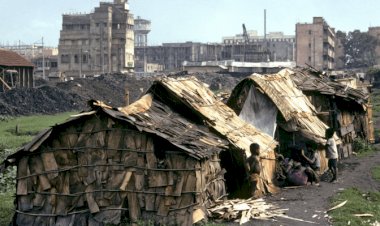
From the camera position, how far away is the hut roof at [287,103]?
21.5 meters

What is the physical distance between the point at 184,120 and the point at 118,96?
43399mm

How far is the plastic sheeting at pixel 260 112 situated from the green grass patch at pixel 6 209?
836 cm

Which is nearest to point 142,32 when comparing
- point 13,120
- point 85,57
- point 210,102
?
point 85,57

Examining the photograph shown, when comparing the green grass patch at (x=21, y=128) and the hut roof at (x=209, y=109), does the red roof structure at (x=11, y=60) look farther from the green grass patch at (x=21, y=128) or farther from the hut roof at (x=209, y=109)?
the hut roof at (x=209, y=109)

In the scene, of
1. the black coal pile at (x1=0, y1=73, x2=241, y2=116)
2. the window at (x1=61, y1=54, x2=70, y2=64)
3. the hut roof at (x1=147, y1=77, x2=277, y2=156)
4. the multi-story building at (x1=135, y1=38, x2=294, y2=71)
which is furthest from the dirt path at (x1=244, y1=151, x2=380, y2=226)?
the window at (x1=61, y1=54, x2=70, y2=64)

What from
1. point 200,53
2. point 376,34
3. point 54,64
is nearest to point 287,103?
point 54,64

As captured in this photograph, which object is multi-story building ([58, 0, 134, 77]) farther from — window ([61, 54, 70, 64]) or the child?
the child

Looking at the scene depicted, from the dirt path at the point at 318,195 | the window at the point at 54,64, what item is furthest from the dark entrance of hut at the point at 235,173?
the window at the point at 54,64

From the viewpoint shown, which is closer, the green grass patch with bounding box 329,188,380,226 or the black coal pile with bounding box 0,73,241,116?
the green grass patch with bounding box 329,188,380,226

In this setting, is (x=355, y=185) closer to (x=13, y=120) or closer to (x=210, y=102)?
(x=210, y=102)

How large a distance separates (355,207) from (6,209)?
9341 millimetres

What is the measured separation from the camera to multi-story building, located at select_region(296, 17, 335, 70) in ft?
311

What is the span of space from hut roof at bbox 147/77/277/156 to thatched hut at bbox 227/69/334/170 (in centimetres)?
133

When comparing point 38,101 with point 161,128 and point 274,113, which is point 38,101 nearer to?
point 274,113
